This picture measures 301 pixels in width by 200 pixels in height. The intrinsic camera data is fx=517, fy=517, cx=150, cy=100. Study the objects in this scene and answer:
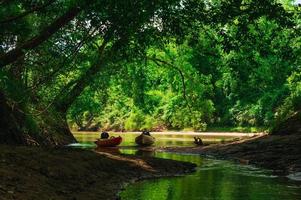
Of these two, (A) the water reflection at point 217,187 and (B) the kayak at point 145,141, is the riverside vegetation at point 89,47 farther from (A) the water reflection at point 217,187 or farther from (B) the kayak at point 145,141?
(B) the kayak at point 145,141

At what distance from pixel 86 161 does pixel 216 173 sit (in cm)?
689

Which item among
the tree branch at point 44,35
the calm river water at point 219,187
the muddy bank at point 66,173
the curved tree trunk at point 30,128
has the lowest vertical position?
the calm river water at point 219,187

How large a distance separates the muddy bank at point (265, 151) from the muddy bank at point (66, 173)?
5257mm

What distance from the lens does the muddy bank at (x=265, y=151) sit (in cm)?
2533

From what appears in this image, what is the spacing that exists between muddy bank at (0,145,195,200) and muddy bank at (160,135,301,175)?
17.2 feet

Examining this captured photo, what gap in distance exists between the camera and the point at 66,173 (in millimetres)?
16125

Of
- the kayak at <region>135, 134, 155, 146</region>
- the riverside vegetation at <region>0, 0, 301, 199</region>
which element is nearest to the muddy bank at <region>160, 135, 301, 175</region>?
the riverside vegetation at <region>0, 0, 301, 199</region>

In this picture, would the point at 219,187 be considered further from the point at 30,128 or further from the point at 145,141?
the point at 145,141

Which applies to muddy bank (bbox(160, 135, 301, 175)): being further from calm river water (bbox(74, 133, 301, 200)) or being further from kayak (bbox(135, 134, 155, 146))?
kayak (bbox(135, 134, 155, 146))

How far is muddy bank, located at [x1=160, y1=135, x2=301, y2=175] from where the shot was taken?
2533cm

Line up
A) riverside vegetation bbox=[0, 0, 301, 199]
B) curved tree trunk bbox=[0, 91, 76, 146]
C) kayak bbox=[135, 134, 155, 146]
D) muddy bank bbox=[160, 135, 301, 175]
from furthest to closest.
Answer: kayak bbox=[135, 134, 155, 146]
muddy bank bbox=[160, 135, 301, 175]
curved tree trunk bbox=[0, 91, 76, 146]
riverside vegetation bbox=[0, 0, 301, 199]

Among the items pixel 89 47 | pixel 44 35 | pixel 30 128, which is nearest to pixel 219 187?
pixel 89 47

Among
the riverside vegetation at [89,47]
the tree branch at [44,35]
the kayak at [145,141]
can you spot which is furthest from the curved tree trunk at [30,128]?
the kayak at [145,141]

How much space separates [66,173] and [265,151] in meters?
17.0
